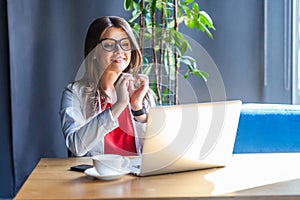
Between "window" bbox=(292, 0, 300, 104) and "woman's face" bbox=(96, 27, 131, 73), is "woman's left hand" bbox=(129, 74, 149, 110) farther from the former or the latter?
"window" bbox=(292, 0, 300, 104)

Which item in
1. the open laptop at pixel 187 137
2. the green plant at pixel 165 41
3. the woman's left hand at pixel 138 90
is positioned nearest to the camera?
the open laptop at pixel 187 137

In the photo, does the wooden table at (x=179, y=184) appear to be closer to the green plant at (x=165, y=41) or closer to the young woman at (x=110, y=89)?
the young woman at (x=110, y=89)

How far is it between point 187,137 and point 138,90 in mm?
600

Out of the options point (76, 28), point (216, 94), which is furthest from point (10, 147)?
point (216, 94)

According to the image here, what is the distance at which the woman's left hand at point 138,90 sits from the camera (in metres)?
1.83

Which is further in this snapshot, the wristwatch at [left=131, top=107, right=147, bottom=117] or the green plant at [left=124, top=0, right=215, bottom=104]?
the green plant at [left=124, top=0, right=215, bottom=104]

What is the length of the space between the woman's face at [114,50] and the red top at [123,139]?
18cm

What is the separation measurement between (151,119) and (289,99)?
203 cm

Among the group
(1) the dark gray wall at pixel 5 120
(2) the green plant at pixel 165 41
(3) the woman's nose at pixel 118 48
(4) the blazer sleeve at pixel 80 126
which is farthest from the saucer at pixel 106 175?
(1) the dark gray wall at pixel 5 120

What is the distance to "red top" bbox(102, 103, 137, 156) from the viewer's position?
191 centimetres

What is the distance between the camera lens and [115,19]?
6.45 ft

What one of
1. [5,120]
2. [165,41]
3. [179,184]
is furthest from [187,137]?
[5,120]

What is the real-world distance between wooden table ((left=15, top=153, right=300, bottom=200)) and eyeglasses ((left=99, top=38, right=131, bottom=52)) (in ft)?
1.91

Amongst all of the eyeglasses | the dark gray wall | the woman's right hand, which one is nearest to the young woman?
the eyeglasses
